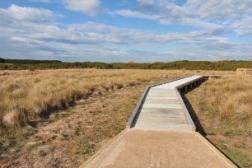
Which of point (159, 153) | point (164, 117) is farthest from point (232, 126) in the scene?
point (159, 153)

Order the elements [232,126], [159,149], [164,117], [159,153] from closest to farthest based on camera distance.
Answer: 1. [159,153]
2. [159,149]
3. [164,117]
4. [232,126]

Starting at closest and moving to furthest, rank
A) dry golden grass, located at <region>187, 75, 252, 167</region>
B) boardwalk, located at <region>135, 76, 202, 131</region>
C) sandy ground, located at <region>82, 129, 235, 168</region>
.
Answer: sandy ground, located at <region>82, 129, 235, 168</region>, dry golden grass, located at <region>187, 75, 252, 167</region>, boardwalk, located at <region>135, 76, 202, 131</region>

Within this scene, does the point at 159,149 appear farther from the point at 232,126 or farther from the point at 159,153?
the point at 232,126

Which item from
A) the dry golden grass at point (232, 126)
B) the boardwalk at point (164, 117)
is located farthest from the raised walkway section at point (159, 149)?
the dry golden grass at point (232, 126)

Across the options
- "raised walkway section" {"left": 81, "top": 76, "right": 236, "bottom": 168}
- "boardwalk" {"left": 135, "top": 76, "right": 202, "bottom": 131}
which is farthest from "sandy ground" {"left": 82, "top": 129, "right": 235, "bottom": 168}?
"boardwalk" {"left": 135, "top": 76, "right": 202, "bottom": 131}

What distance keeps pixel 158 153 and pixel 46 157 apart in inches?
77.5

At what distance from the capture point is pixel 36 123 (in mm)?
7762

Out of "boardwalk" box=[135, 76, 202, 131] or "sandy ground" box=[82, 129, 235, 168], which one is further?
"boardwalk" box=[135, 76, 202, 131]

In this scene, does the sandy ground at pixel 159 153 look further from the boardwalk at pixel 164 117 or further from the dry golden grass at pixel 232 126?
the boardwalk at pixel 164 117

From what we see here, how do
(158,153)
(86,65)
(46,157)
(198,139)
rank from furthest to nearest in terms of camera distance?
(86,65) → (198,139) → (46,157) → (158,153)

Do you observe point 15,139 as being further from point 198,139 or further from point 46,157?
point 198,139

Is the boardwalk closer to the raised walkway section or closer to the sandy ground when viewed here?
the raised walkway section

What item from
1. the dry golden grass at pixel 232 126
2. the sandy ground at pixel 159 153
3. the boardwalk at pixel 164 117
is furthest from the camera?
the boardwalk at pixel 164 117

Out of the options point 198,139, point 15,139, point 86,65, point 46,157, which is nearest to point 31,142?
point 15,139
